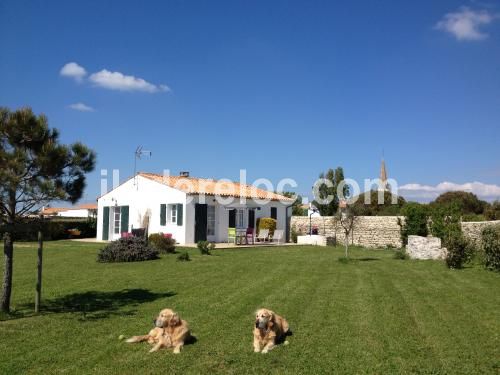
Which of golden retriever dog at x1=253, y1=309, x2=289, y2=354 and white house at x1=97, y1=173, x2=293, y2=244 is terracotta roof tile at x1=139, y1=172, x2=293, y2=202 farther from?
golden retriever dog at x1=253, y1=309, x2=289, y2=354

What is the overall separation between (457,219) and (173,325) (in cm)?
1930

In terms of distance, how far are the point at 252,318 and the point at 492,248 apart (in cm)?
1042

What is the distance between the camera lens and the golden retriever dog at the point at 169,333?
6188mm

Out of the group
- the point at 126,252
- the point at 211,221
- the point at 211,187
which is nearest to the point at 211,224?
the point at 211,221

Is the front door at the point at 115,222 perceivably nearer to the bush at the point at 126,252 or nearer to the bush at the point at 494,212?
→ the bush at the point at 126,252

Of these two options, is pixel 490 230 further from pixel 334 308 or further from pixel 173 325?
pixel 173 325

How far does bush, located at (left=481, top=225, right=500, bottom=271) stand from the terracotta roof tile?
13.8m

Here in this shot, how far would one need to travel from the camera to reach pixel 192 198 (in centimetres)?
2405

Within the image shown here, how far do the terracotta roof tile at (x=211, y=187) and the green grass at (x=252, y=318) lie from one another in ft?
34.9

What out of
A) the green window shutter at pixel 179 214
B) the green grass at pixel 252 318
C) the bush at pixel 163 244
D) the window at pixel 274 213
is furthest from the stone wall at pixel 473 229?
the green window shutter at pixel 179 214

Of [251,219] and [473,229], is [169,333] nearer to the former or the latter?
[473,229]

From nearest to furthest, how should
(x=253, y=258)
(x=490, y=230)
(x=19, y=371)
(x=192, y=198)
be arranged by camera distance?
(x=19, y=371) < (x=490, y=230) < (x=253, y=258) < (x=192, y=198)

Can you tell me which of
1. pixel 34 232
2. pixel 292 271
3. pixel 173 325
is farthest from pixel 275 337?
pixel 292 271

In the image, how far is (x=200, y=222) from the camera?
→ 2431cm
